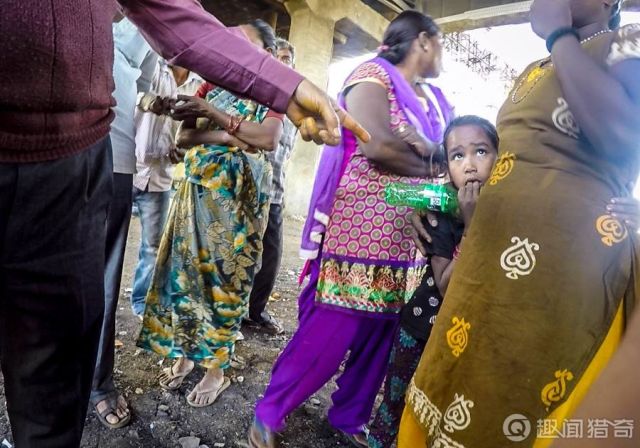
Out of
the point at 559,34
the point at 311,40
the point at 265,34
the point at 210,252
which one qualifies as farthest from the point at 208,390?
the point at 311,40

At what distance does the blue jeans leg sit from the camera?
3030 mm

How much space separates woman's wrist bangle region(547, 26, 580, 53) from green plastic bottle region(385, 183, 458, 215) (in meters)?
0.57

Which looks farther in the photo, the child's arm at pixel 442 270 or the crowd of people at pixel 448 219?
the child's arm at pixel 442 270

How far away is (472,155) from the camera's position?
1474 millimetres

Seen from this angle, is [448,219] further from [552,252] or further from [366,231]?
[552,252]

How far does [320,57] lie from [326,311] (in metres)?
5.32

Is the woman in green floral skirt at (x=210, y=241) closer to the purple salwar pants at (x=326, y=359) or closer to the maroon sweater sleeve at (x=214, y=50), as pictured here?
the purple salwar pants at (x=326, y=359)

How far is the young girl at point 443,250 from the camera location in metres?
1.47

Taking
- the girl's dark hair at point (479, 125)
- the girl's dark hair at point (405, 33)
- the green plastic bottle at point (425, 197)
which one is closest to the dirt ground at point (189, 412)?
the green plastic bottle at point (425, 197)

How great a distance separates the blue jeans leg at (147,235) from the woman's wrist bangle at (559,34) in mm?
2688

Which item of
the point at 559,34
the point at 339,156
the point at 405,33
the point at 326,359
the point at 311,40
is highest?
the point at 311,40

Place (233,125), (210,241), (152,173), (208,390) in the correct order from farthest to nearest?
(152,173)
(208,390)
(210,241)
(233,125)

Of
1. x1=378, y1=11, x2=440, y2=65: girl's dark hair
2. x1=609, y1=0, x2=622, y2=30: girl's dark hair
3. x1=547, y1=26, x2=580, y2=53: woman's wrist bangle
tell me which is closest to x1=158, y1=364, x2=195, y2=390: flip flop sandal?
x1=378, y1=11, x2=440, y2=65: girl's dark hair

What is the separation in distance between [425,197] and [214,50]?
2.88ft
